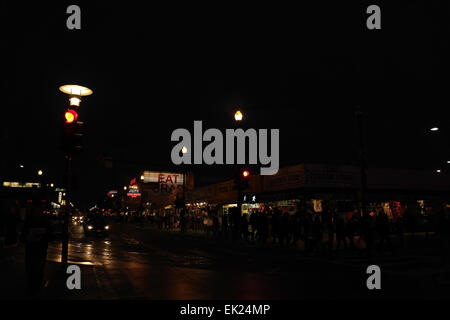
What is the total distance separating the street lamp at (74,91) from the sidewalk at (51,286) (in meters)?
4.40

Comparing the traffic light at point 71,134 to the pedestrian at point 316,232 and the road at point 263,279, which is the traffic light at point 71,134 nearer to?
the road at point 263,279

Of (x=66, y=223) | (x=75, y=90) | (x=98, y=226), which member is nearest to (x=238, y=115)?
(x=75, y=90)

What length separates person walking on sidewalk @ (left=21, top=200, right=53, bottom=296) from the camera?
7250 millimetres

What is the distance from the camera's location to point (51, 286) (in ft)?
26.1

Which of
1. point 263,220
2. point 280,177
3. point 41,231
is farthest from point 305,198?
point 41,231

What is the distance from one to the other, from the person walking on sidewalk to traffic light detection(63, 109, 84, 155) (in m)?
2.18

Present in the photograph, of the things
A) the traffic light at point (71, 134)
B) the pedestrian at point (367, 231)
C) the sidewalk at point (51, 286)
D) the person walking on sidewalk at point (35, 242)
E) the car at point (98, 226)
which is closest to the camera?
the sidewalk at point (51, 286)

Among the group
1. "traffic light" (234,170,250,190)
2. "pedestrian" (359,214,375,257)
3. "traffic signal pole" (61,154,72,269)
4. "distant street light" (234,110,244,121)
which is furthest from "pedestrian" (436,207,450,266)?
"distant street light" (234,110,244,121)

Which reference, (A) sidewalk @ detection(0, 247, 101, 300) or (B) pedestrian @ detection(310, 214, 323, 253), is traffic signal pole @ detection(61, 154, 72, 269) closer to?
(A) sidewalk @ detection(0, 247, 101, 300)

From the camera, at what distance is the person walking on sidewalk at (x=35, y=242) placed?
23.8 feet

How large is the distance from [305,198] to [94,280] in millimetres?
17921

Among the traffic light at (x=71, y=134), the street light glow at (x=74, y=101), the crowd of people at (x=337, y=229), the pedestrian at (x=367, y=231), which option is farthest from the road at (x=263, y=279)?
the street light glow at (x=74, y=101)

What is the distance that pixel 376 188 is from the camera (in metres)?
26.3

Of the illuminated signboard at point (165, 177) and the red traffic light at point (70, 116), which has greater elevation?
the illuminated signboard at point (165, 177)
